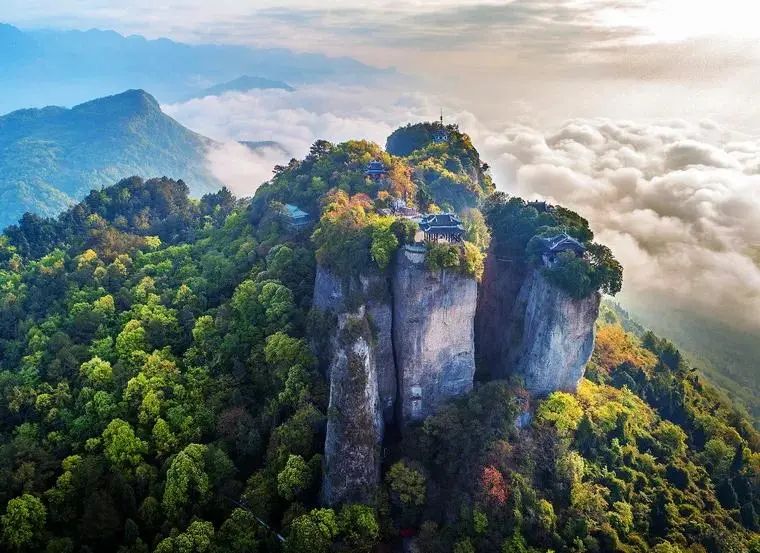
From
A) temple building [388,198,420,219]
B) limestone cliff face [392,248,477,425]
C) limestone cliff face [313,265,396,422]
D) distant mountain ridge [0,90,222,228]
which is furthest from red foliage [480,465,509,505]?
distant mountain ridge [0,90,222,228]

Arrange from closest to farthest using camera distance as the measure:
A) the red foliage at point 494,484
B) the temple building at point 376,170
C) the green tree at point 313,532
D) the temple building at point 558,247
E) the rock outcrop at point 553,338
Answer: the green tree at point 313,532 < the red foliage at point 494,484 < the rock outcrop at point 553,338 < the temple building at point 558,247 < the temple building at point 376,170

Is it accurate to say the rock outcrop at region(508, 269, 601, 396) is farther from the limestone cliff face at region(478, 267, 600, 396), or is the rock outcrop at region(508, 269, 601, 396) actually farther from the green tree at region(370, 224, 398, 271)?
the green tree at region(370, 224, 398, 271)

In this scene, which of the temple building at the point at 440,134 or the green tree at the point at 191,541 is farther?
the temple building at the point at 440,134

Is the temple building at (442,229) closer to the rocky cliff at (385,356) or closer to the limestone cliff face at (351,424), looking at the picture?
the rocky cliff at (385,356)

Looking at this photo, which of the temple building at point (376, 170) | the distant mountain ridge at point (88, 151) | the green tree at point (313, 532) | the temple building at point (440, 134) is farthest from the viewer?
the distant mountain ridge at point (88, 151)

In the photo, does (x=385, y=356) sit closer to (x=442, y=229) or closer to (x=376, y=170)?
(x=442, y=229)

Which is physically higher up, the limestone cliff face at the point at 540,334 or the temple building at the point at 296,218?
the temple building at the point at 296,218

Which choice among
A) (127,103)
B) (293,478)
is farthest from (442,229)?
(127,103)

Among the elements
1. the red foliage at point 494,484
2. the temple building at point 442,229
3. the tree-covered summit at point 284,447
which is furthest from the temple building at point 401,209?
the red foliage at point 494,484
